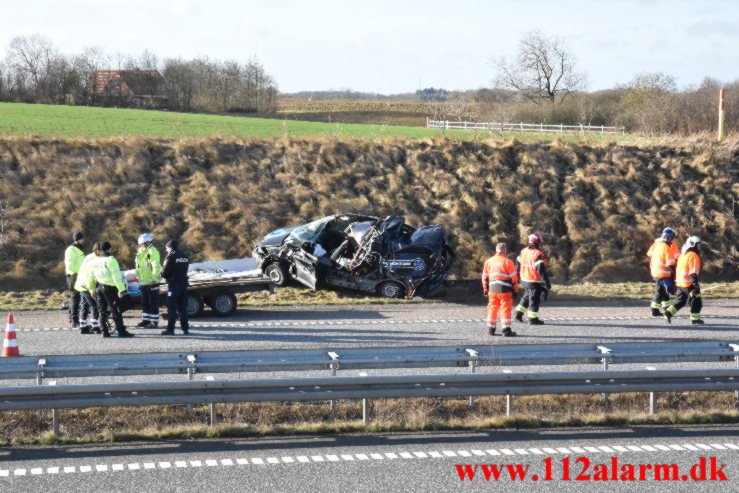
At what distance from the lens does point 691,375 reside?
946 centimetres

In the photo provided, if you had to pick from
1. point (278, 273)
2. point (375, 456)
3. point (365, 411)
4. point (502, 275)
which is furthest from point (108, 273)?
point (375, 456)

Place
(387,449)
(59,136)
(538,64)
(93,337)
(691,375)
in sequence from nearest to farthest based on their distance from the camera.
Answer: (387,449)
(691,375)
(93,337)
(59,136)
(538,64)

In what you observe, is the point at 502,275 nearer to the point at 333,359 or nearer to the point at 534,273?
the point at 534,273

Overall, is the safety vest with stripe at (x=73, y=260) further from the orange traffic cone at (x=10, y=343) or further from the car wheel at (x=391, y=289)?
the car wheel at (x=391, y=289)

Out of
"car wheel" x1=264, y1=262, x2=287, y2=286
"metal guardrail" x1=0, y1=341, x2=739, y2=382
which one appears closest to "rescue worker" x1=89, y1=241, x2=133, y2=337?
"metal guardrail" x1=0, y1=341, x2=739, y2=382

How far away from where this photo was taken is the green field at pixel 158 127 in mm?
30266

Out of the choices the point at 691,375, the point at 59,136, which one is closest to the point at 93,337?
the point at 691,375

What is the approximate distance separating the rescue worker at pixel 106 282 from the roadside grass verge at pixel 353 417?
4562 mm

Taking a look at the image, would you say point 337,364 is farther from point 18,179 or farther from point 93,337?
point 18,179

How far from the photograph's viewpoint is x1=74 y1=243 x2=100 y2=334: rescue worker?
14359 millimetres

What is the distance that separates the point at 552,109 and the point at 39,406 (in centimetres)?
4312

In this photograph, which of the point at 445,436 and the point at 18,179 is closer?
the point at 445,436

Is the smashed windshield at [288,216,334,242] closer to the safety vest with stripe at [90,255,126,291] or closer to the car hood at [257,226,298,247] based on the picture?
the car hood at [257,226,298,247]

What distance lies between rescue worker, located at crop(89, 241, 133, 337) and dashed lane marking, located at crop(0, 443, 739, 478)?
6.56 metres
